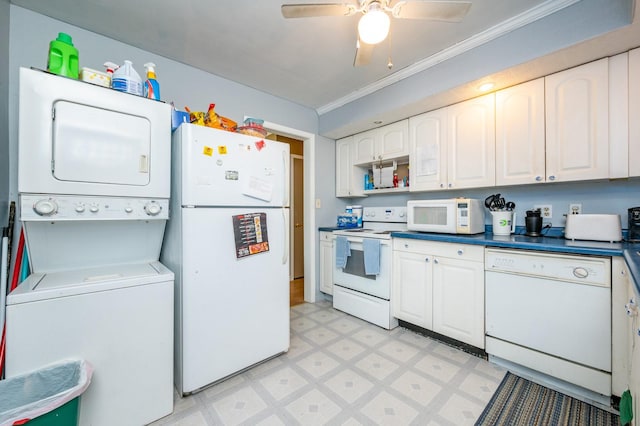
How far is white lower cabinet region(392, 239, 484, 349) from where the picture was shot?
1.98m

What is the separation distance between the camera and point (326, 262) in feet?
10.7

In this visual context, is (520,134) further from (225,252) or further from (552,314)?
(225,252)

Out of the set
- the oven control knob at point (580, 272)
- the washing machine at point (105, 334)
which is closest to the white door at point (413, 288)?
the oven control knob at point (580, 272)

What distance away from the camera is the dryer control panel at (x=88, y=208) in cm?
123

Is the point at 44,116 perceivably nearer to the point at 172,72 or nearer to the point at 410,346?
the point at 172,72

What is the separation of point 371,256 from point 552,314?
4.42 ft

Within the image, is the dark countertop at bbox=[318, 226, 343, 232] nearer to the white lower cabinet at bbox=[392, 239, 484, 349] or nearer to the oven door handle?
the oven door handle

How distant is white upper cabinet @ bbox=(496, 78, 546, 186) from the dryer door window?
2.59 m

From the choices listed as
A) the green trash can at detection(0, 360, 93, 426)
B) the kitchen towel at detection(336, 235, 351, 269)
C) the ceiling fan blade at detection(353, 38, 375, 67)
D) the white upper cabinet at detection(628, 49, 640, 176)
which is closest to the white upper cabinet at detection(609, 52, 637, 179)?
the white upper cabinet at detection(628, 49, 640, 176)

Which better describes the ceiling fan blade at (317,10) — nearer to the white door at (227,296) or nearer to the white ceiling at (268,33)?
the white ceiling at (268,33)

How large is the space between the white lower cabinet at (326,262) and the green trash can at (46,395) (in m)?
2.32

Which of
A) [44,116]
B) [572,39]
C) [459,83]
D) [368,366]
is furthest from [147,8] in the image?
[368,366]

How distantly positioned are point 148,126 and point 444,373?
2.50 m

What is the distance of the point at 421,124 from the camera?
8.69ft
